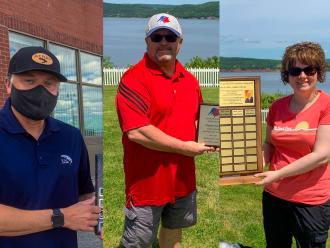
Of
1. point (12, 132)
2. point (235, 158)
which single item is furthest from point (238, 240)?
point (12, 132)

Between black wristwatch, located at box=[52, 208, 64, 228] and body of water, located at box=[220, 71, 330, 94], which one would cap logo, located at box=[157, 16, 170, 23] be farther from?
black wristwatch, located at box=[52, 208, 64, 228]

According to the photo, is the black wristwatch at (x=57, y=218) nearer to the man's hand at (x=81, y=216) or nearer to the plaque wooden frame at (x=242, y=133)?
the man's hand at (x=81, y=216)

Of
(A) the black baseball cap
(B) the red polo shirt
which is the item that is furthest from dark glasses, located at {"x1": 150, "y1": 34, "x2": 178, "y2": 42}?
(A) the black baseball cap

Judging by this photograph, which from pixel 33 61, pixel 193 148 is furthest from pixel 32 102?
pixel 193 148

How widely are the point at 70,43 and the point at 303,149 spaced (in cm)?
133

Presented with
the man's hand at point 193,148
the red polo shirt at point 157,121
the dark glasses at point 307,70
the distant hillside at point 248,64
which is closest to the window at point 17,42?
the red polo shirt at point 157,121

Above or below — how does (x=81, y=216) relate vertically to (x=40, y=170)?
below

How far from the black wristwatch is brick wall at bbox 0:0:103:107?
0.42m

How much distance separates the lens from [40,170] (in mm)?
1680

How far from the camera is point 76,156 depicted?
180 cm

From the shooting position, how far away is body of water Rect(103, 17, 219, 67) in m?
2.30

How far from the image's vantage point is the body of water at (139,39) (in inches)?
90.6

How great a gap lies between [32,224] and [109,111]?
0.80 meters

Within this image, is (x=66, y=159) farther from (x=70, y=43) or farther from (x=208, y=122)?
(x=208, y=122)
